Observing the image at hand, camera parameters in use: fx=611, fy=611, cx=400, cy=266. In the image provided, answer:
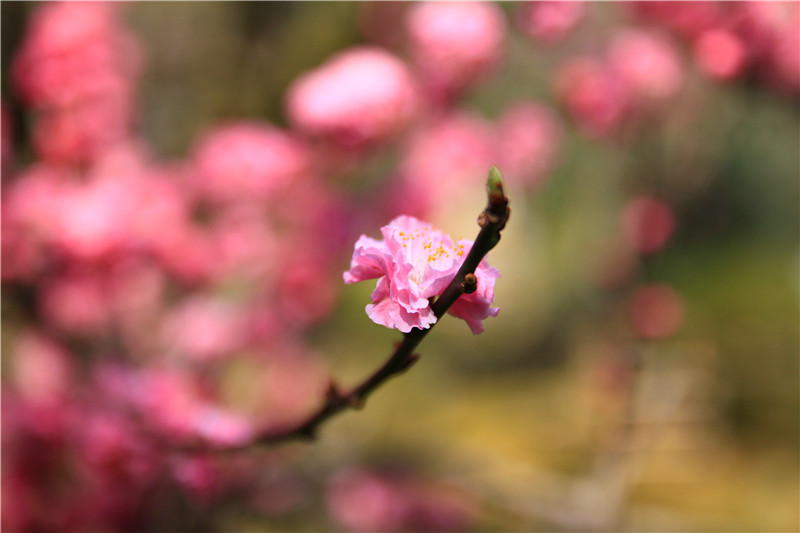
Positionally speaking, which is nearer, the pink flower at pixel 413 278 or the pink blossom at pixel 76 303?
the pink flower at pixel 413 278

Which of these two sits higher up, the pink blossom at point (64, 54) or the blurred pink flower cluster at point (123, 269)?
the pink blossom at point (64, 54)

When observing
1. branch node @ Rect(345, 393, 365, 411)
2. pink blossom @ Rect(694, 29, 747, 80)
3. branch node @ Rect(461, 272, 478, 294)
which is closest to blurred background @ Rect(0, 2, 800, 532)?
pink blossom @ Rect(694, 29, 747, 80)

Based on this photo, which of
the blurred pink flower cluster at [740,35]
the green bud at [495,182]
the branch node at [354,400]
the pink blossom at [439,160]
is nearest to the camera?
the green bud at [495,182]

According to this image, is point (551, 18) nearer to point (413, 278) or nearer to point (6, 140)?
point (413, 278)

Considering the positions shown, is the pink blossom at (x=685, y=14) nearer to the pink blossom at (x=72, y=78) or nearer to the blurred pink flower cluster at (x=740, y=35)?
the blurred pink flower cluster at (x=740, y=35)

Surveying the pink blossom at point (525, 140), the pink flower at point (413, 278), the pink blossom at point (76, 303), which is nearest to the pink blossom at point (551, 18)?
the pink blossom at point (525, 140)

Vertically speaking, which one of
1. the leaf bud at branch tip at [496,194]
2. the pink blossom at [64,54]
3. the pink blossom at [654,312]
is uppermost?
the pink blossom at [64,54]

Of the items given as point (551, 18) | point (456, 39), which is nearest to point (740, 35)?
point (551, 18)

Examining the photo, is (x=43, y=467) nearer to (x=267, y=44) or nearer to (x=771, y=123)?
(x=267, y=44)

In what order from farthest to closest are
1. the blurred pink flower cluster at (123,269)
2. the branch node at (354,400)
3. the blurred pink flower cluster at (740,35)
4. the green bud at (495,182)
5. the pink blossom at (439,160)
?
the pink blossom at (439,160) < the blurred pink flower cluster at (740,35) < the blurred pink flower cluster at (123,269) < the branch node at (354,400) < the green bud at (495,182)
